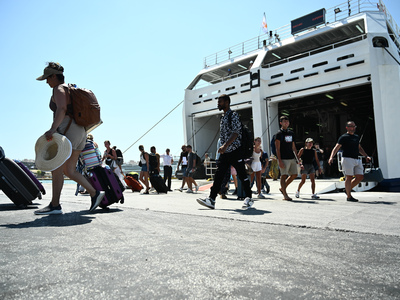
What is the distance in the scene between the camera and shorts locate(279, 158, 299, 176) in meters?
6.31

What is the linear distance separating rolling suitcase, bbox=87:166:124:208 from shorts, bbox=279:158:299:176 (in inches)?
135

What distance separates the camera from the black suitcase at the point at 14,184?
4.53 m

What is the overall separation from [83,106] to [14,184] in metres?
1.87

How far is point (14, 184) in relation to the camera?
456 centimetres

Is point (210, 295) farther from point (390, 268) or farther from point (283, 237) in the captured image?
point (283, 237)

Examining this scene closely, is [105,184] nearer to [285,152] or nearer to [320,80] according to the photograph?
[285,152]

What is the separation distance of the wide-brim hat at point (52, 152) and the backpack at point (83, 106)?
13.4 inches

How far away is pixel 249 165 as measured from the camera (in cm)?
743

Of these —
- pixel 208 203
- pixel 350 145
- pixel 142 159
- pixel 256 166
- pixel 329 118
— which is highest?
pixel 329 118

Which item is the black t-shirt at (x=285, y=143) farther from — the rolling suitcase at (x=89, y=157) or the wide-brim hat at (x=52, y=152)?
the wide-brim hat at (x=52, y=152)

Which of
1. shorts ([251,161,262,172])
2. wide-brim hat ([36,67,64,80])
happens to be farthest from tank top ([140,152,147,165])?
wide-brim hat ([36,67,64,80])

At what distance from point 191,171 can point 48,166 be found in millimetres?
6515

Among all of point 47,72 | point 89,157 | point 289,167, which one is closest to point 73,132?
point 89,157

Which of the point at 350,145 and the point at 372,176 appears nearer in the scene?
the point at 350,145
